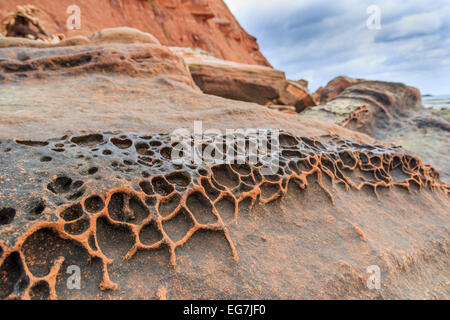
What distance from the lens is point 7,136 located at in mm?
2191

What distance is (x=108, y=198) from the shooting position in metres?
1.67

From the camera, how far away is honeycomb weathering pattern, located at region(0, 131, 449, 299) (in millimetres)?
1343

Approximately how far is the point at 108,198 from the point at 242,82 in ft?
25.5

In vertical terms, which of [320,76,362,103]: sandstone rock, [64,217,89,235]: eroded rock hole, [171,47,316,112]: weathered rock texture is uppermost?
[320,76,362,103]: sandstone rock

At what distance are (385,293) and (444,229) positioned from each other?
1.56 meters

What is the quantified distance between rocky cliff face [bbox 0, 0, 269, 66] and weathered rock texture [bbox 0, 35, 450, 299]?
12922mm

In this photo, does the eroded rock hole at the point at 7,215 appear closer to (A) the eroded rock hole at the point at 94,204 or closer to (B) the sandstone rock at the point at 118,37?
(A) the eroded rock hole at the point at 94,204

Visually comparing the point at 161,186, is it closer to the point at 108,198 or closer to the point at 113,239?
the point at 108,198

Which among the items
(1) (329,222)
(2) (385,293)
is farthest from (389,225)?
(2) (385,293)

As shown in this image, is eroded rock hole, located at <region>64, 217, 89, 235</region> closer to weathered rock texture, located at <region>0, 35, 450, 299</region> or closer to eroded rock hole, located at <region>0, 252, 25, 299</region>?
weathered rock texture, located at <region>0, 35, 450, 299</region>

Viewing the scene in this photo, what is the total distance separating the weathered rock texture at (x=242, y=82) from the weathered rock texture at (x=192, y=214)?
5.07m

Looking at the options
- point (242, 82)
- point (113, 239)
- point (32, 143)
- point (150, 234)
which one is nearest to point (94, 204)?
point (113, 239)

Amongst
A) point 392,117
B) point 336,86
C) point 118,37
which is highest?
point 336,86

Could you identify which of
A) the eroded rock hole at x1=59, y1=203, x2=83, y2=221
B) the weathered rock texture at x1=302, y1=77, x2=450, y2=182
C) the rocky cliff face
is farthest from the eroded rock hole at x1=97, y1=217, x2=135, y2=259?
the rocky cliff face
